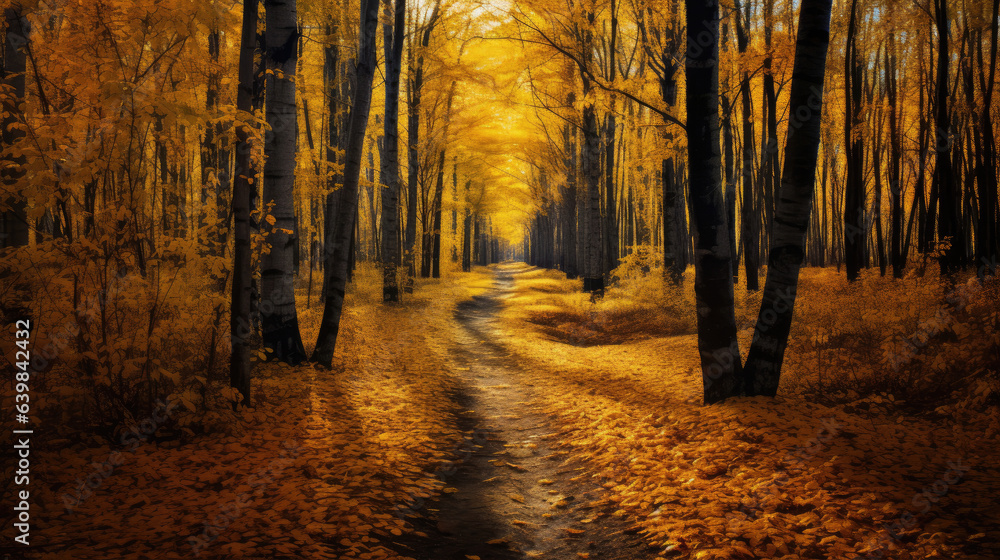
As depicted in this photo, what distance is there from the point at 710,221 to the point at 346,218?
536 cm

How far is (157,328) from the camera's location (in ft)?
13.3

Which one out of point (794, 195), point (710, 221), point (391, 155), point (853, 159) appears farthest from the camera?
point (391, 155)

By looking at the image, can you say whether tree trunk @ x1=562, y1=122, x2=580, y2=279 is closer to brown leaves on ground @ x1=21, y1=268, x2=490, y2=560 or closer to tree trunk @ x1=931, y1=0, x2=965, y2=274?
tree trunk @ x1=931, y1=0, x2=965, y2=274

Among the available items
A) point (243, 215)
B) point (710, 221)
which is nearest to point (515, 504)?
point (710, 221)

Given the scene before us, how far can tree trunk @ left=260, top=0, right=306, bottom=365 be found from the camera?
20.1 feet

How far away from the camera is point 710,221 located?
513 centimetres

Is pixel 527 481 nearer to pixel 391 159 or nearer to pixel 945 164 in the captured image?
pixel 945 164

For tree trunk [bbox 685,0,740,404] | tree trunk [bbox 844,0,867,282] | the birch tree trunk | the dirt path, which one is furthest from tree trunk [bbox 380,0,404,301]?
tree trunk [bbox 844,0,867,282]

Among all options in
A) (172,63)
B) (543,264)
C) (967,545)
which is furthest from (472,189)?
(967,545)

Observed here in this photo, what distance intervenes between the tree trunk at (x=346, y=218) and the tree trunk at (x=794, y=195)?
569 centimetres

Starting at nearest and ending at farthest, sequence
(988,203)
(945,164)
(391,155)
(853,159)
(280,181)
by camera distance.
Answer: (280,181) < (988,203) < (945,164) < (853,159) < (391,155)

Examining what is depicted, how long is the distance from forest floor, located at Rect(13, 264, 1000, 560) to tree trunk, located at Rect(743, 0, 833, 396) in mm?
523

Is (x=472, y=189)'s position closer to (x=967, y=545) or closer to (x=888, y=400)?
(x=888, y=400)

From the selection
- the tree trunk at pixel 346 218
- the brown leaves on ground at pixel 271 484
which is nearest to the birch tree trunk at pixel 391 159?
the tree trunk at pixel 346 218
